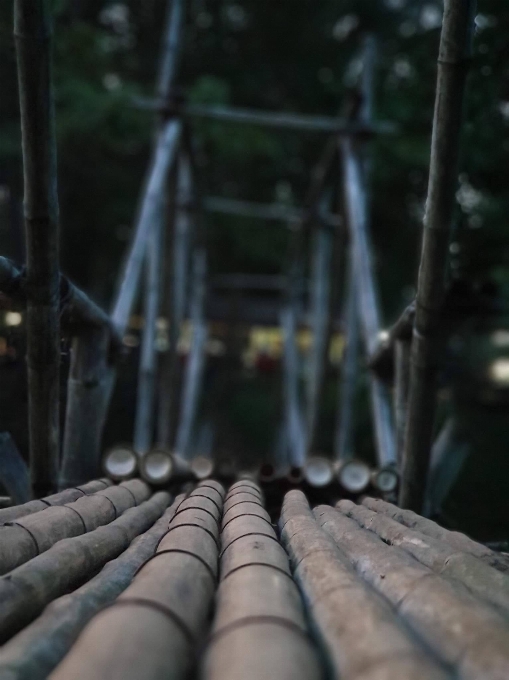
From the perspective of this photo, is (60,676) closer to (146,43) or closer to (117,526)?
(117,526)

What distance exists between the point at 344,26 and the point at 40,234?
1492cm

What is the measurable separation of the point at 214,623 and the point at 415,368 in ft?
8.04

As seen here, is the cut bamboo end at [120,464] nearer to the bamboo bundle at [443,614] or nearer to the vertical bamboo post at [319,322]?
the bamboo bundle at [443,614]

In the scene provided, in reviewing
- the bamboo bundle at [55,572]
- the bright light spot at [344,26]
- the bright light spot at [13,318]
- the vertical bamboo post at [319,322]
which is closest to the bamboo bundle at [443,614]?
the bamboo bundle at [55,572]

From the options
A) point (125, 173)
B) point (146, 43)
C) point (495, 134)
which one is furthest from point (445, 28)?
point (146, 43)

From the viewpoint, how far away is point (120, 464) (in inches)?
195

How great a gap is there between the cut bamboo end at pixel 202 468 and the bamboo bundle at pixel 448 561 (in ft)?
8.46

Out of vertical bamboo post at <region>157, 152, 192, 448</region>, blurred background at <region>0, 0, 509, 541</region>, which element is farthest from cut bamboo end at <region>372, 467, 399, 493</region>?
vertical bamboo post at <region>157, 152, 192, 448</region>

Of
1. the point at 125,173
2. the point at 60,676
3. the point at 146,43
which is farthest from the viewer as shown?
the point at 146,43

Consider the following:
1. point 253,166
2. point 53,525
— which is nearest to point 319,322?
point 253,166

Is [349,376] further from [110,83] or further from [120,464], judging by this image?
[110,83]

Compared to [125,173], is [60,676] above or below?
below

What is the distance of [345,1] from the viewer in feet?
48.7

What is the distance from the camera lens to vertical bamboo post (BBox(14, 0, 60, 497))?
9.34 feet
